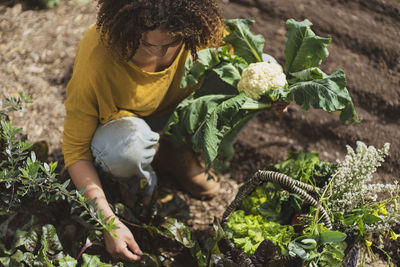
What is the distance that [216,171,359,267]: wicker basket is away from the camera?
1515 mm

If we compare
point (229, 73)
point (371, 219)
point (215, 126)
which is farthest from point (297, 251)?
point (229, 73)

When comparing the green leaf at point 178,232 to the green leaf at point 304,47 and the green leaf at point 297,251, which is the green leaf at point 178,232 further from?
the green leaf at point 304,47

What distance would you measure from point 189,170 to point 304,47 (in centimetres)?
96

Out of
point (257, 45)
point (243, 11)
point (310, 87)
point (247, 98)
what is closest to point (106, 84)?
point (247, 98)

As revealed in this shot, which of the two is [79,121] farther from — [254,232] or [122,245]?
[254,232]

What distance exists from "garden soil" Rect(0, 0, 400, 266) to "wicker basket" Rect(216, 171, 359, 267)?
492mm

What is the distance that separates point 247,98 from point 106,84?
621 millimetres

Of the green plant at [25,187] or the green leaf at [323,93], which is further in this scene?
the green leaf at [323,93]

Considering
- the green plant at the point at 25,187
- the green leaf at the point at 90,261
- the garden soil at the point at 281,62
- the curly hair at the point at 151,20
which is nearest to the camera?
the curly hair at the point at 151,20

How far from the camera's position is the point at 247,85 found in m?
1.77

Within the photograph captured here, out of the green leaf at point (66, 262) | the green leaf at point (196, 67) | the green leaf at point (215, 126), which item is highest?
the green leaf at point (196, 67)

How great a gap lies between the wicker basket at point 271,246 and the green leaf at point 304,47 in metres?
0.60

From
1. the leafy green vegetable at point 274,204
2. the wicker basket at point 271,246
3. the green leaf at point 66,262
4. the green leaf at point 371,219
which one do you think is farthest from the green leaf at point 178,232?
the green leaf at point 371,219

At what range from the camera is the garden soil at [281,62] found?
7.98 ft
